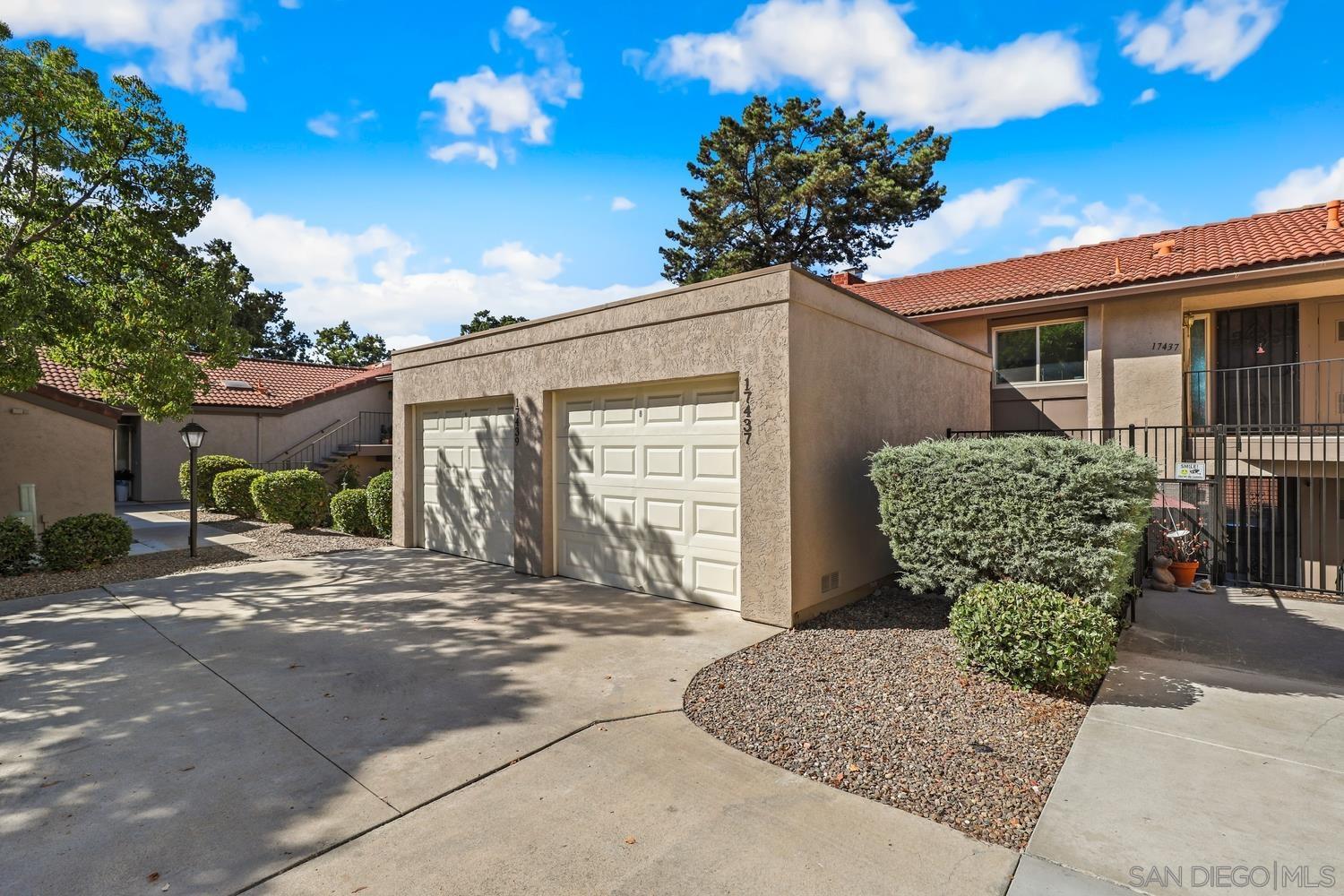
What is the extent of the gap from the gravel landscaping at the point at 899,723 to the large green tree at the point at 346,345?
145ft

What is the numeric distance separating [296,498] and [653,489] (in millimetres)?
9958

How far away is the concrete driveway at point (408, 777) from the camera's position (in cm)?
263

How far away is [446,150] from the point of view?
10219 mm

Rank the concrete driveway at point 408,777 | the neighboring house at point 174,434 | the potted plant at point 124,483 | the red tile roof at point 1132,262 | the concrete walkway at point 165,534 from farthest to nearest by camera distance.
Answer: the potted plant at point 124,483
the neighboring house at point 174,434
the concrete walkway at point 165,534
the red tile roof at point 1132,262
the concrete driveway at point 408,777

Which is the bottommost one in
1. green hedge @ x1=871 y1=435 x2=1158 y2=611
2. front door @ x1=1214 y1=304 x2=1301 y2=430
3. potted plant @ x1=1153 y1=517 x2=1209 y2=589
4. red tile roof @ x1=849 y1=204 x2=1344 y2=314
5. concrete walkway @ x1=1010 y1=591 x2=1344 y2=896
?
concrete walkway @ x1=1010 y1=591 x2=1344 y2=896

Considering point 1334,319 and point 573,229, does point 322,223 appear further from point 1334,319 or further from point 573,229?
point 1334,319

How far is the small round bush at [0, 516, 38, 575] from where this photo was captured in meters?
8.56

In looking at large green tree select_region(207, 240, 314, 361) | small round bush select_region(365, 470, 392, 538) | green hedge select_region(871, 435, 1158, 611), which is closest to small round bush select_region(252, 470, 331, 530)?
small round bush select_region(365, 470, 392, 538)

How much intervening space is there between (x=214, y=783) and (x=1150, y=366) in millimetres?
13443

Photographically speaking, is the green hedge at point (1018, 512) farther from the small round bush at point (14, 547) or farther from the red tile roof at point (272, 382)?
the red tile roof at point (272, 382)

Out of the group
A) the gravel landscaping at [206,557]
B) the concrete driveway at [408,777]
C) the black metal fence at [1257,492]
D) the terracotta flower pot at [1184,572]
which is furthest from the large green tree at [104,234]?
the terracotta flower pot at [1184,572]

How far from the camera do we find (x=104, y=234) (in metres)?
9.56

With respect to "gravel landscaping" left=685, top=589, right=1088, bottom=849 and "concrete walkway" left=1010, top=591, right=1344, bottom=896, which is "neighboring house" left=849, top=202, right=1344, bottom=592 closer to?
"concrete walkway" left=1010, top=591, right=1344, bottom=896

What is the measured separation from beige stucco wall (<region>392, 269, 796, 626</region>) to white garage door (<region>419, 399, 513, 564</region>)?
35cm
